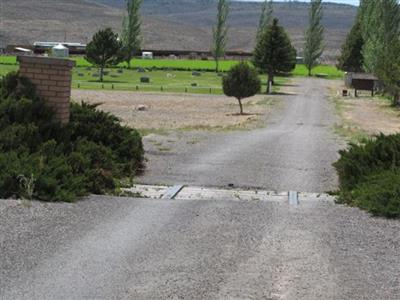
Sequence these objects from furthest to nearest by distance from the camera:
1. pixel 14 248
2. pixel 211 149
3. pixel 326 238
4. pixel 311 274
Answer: pixel 211 149 < pixel 326 238 < pixel 14 248 < pixel 311 274

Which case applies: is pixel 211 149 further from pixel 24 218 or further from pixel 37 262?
pixel 37 262

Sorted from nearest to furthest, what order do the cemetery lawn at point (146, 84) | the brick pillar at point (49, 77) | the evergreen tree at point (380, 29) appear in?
1. the brick pillar at point (49, 77)
2. the cemetery lawn at point (146, 84)
3. the evergreen tree at point (380, 29)

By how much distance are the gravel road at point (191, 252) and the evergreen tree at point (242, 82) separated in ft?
128

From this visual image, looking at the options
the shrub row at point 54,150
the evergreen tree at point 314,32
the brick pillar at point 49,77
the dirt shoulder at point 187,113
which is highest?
the evergreen tree at point 314,32

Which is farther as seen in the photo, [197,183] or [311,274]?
[197,183]

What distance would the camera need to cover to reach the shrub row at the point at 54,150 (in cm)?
898

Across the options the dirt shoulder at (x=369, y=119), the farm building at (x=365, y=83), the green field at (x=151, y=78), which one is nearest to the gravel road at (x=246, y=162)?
the dirt shoulder at (x=369, y=119)

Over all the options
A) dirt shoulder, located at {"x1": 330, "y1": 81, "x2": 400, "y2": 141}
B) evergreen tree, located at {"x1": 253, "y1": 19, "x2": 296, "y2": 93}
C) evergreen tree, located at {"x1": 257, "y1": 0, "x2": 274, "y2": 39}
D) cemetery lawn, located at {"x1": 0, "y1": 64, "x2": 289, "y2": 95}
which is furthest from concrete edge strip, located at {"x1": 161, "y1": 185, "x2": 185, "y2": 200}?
evergreen tree, located at {"x1": 257, "y1": 0, "x2": 274, "y2": 39}

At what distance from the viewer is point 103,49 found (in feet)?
314

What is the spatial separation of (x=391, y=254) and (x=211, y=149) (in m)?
12.0

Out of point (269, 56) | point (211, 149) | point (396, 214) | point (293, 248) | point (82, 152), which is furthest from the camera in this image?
point (269, 56)

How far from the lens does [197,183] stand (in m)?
12.9

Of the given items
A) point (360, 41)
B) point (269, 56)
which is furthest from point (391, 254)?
point (360, 41)

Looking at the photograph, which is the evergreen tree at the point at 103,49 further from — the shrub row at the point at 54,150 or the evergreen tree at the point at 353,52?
the shrub row at the point at 54,150
